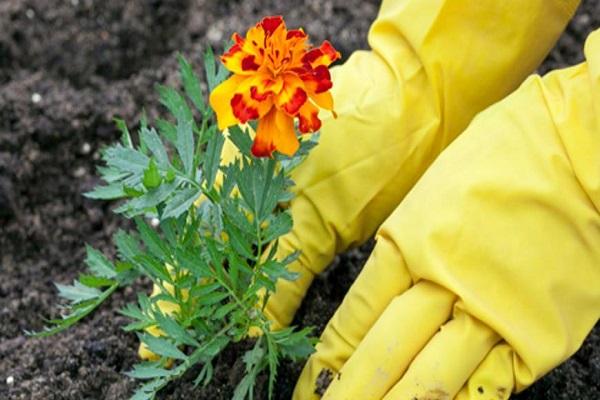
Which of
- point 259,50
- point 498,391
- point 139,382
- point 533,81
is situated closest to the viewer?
point 259,50

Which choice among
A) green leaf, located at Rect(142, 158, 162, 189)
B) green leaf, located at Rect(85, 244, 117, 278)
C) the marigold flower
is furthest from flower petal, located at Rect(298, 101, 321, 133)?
green leaf, located at Rect(85, 244, 117, 278)

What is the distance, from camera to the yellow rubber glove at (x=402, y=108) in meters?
1.74

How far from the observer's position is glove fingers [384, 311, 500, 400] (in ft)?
4.76

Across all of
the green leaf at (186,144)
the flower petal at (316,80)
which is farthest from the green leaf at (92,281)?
the flower petal at (316,80)

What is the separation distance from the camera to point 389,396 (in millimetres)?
1486

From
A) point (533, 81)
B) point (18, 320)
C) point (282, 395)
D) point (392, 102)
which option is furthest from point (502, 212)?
point (18, 320)

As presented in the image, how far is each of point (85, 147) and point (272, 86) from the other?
42.2 inches

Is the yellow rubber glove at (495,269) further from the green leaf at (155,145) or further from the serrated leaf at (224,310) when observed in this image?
the green leaf at (155,145)

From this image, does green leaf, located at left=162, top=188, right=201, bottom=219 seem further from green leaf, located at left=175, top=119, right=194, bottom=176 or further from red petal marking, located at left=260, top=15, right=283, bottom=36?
red petal marking, located at left=260, top=15, right=283, bottom=36

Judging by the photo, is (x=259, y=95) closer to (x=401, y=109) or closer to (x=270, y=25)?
(x=270, y=25)

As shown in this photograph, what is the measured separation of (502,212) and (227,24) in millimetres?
1236

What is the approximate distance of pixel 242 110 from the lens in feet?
4.31

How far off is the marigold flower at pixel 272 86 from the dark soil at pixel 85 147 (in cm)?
50

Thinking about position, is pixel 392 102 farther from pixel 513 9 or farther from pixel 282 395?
pixel 282 395
